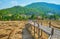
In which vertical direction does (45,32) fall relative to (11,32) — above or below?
above

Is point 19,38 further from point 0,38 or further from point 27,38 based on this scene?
point 0,38

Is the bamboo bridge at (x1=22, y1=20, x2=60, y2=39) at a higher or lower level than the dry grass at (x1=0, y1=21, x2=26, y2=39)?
higher

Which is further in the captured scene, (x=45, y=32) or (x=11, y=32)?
(x=11, y=32)

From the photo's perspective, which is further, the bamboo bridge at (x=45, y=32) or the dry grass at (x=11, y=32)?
the dry grass at (x=11, y=32)

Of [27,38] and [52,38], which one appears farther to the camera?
[27,38]

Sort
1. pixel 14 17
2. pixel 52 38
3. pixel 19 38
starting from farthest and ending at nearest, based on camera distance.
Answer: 1. pixel 14 17
2. pixel 19 38
3. pixel 52 38

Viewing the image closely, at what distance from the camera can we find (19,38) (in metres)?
13.8

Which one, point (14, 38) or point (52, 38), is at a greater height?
point (52, 38)

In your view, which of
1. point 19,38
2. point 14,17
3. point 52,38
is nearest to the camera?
point 52,38

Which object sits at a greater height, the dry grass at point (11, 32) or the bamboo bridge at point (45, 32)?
the bamboo bridge at point (45, 32)

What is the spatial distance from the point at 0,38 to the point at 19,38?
1.77 m

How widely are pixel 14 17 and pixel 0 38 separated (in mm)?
52300

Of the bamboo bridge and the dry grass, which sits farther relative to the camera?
the dry grass

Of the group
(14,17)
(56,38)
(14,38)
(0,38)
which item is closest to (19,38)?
(14,38)
